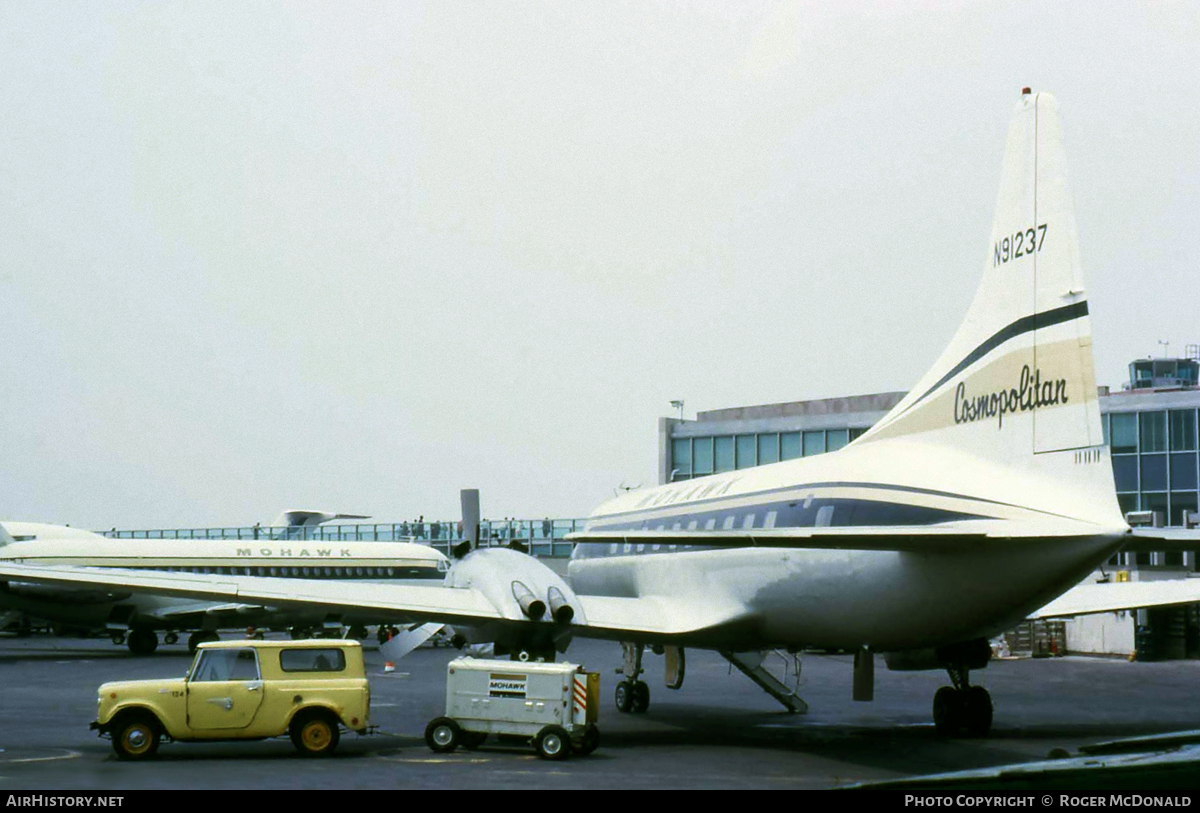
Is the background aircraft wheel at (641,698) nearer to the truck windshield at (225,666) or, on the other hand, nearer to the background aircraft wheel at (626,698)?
the background aircraft wheel at (626,698)

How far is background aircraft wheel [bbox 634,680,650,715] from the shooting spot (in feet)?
89.6

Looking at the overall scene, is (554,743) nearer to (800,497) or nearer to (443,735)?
(443,735)

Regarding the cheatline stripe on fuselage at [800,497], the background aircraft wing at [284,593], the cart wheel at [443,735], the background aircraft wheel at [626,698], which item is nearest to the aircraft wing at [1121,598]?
the cheatline stripe on fuselage at [800,497]

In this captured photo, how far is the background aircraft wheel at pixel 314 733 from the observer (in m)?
18.8

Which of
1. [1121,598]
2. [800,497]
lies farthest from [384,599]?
[1121,598]

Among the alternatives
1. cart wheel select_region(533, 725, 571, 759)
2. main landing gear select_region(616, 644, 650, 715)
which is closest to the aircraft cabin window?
cart wheel select_region(533, 725, 571, 759)

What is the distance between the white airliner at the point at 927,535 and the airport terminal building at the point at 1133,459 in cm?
1933

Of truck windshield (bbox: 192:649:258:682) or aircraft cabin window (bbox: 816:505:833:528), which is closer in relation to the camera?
aircraft cabin window (bbox: 816:505:833:528)

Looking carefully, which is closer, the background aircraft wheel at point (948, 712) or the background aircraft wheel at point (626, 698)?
the background aircraft wheel at point (948, 712)

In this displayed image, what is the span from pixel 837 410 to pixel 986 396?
37.9m

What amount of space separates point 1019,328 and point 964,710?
7.31 meters

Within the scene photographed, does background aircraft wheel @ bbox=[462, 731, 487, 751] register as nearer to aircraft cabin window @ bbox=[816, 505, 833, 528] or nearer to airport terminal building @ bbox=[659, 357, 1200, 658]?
aircraft cabin window @ bbox=[816, 505, 833, 528]

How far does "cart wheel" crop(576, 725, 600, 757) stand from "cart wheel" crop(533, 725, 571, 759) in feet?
1.72

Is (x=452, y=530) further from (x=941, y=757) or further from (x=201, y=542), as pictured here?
(x=941, y=757)
